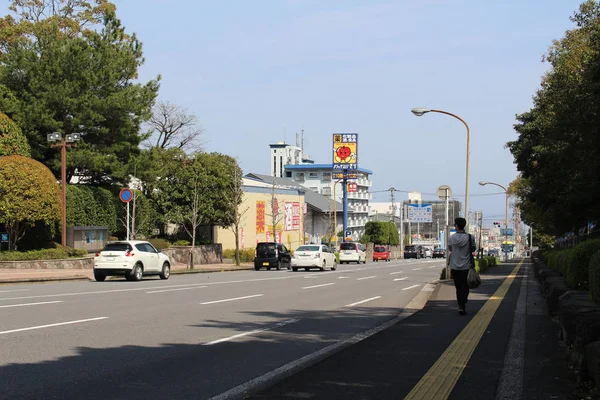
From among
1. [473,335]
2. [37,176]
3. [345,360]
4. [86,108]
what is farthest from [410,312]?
[86,108]

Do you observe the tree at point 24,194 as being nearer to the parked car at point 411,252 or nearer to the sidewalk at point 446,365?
the sidewalk at point 446,365

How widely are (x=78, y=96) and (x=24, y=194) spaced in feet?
28.2

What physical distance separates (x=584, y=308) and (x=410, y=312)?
716 centimetres

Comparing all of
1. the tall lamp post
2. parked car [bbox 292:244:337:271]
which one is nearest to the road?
the tall lamp post

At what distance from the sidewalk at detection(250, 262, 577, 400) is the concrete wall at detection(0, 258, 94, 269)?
1062 inches

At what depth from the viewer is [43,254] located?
36.4 meters

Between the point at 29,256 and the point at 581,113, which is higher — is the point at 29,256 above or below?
below

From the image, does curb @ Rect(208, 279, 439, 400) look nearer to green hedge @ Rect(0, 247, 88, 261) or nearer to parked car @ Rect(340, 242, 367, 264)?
green hedge @ Rect(0, 247, 88, 261)

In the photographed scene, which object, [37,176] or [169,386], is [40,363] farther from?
[37,176]

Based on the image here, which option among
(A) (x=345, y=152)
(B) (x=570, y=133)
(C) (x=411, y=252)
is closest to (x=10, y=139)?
(B) (x=570, y=133)

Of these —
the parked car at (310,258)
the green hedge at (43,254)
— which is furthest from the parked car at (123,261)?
the parked car at (310,258)

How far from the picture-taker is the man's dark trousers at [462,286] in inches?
537

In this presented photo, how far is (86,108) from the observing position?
4053 cm

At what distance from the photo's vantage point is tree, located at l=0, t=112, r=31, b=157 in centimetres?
3700
